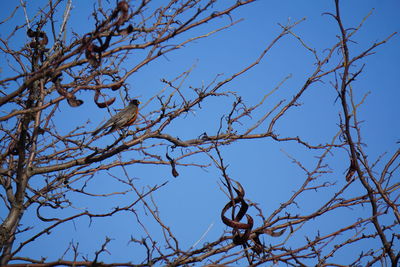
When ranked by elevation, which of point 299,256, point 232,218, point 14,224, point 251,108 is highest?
point 251,108

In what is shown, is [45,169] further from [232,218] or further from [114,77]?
[232,218]

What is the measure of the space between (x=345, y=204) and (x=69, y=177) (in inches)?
92.4

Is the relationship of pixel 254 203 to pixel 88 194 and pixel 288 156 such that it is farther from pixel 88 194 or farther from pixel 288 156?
pixel 88 194

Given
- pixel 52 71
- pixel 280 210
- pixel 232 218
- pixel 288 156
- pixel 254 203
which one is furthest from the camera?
pixel 288 156

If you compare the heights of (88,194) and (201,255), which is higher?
(88,194)

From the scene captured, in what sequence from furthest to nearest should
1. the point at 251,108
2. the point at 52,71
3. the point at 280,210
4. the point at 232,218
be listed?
1. the point at 251,108
2. the point at 280,210
3. the point at 232,218
4. the point at 52,71

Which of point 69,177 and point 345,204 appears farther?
point 69,177

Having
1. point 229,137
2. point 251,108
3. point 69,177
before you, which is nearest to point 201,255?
point 229,137

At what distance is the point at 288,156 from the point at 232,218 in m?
0.95

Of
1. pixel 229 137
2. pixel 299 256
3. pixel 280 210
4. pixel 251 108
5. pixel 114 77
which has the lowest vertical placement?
pixel 299 256

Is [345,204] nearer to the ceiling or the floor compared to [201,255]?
nearer to the ceiling

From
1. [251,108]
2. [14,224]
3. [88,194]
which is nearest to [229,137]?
[251,108]

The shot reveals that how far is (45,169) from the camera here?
11.2ft

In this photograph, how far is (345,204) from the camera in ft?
9.75
